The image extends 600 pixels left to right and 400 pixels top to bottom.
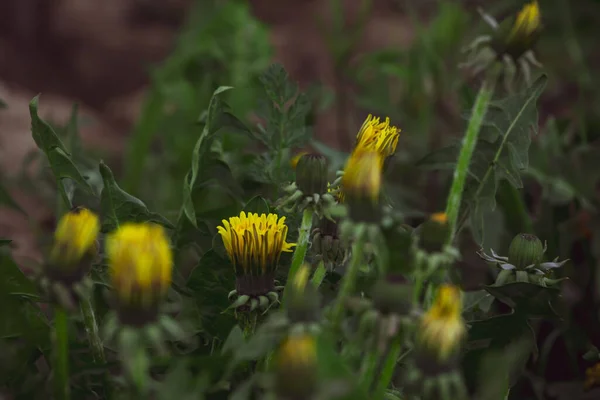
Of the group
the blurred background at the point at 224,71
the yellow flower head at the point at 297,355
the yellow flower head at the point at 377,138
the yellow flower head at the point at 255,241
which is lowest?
the blurred background at the point at 224,71

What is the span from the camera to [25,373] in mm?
920

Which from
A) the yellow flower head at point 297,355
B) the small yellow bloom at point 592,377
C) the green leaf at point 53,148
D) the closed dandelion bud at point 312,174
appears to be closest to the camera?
the yellow flower head at point 297,355

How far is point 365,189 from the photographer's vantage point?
0.70 metres

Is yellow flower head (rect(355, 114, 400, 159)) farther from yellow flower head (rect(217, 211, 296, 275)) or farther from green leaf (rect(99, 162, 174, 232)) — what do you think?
green leaf (rect(99, 162, 174, 232))

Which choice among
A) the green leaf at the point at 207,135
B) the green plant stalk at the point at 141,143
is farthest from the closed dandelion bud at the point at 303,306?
the green plant stalk at the point at 141,143

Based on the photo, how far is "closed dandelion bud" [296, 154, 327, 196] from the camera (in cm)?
84

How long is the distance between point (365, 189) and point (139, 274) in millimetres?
206

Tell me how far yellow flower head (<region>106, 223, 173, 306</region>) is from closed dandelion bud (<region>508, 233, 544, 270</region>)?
0.43 meters

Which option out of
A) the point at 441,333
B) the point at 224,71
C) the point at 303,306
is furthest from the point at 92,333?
the point at 224,71

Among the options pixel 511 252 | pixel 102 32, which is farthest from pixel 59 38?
pixel 511 252

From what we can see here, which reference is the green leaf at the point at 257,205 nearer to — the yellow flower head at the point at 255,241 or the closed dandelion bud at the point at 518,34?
the yellow flower head at the point at 255,241

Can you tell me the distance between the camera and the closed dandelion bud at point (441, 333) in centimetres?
66

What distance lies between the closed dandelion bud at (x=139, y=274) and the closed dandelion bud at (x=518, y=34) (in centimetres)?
46

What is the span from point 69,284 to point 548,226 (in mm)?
909
